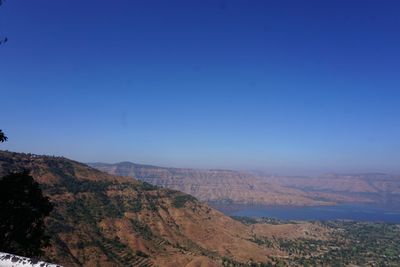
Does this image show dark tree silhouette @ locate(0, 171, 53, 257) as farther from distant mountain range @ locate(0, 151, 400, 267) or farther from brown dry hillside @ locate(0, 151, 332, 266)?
distant mountain range @ locate(0, 151, 400, 267)

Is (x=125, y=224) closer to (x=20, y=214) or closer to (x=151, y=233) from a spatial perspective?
(x=151, y=233)

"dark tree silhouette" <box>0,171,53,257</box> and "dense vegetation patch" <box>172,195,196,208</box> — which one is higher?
"dark tree silhouette" <box>0,171,53,257</box>

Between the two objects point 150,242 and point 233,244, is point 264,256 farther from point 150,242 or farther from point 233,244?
point 150,242

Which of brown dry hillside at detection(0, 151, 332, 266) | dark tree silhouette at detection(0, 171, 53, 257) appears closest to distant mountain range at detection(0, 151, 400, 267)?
brown dry hillside at detection(0, 151, 332, 266)

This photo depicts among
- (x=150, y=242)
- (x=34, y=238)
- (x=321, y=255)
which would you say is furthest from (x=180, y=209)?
(x=34, y=238)

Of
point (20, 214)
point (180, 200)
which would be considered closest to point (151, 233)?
point (180, 200)

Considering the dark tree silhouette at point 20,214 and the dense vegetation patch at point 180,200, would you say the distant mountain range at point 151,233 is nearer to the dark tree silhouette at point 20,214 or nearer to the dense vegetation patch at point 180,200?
the dense vegetation patch at point 180,200
